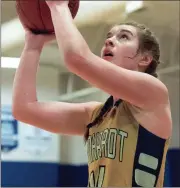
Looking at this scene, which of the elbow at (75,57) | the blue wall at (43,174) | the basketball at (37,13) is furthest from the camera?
the blue wall at (43,174)

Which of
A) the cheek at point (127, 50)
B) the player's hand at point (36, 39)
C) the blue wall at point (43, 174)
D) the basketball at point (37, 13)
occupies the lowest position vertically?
the blue wall at point (43, 174)

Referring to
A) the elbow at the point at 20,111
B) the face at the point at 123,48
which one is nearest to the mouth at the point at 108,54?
the face at the point at 123,48

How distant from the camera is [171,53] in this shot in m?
3.81

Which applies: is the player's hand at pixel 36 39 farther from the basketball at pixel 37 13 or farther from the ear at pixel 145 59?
the ear at pixel 145 59

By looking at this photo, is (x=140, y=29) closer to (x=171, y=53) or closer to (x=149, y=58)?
(x=149, y=58)

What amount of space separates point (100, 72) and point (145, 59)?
176 millimetres

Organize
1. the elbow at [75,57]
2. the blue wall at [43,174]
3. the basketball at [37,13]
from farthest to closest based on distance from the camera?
1. the blue wall at [43,174]
2. the basketball at [37,13]
3. the elbow at [75,57]

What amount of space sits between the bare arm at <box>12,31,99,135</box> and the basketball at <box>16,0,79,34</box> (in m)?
0.04

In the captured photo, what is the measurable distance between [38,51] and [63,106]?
0.14 metres

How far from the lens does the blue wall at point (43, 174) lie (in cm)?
416

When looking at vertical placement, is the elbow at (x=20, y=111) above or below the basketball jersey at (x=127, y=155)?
above

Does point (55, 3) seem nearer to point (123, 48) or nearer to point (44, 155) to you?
point (123, 48)

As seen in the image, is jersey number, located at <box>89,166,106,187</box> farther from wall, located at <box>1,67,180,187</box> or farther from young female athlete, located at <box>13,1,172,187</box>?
wall, located at <box>1,67,180,187</box>

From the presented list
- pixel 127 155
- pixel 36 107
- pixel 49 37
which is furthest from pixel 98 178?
pixel 49 37
